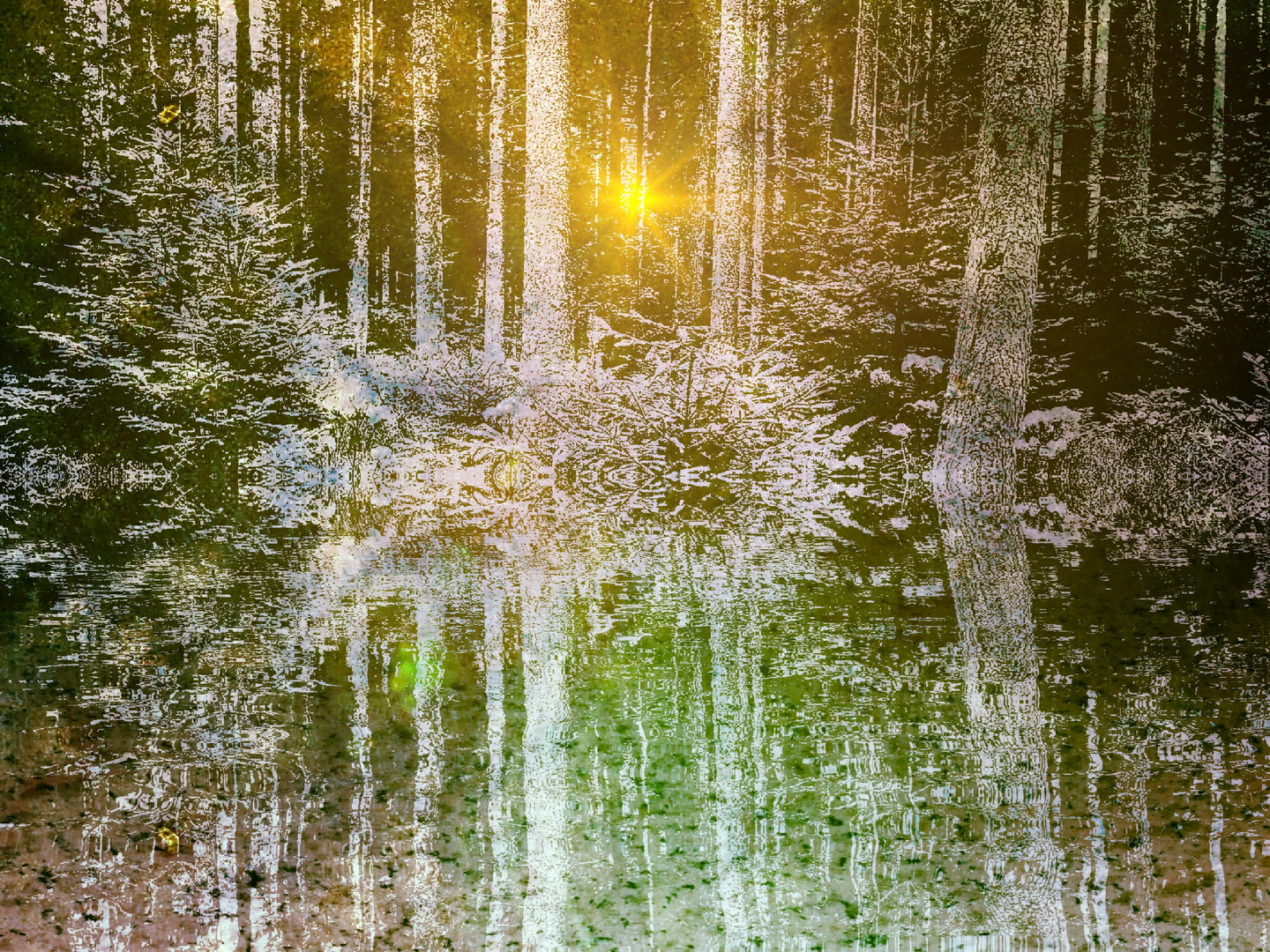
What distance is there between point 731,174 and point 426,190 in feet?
2.34

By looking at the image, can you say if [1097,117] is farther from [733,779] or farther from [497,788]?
[497,788]

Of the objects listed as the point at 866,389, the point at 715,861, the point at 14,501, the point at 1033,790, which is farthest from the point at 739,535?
the point at 14,501

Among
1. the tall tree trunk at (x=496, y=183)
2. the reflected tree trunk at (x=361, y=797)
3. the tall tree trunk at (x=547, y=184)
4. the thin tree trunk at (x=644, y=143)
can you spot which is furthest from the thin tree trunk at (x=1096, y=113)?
the reflected tree trunk at (x=361, y=797)

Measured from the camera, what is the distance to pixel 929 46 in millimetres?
2027

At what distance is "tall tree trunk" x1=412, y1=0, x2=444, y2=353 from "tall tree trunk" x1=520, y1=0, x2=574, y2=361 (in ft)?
0.67

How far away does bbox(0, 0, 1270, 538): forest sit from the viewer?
1982mm

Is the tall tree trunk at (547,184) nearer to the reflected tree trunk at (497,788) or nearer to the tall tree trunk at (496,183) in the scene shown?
the tall tree trunk at (496,183)

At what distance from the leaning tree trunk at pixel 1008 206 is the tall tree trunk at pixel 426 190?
123 centimetres

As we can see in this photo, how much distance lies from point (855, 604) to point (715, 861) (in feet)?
2.05

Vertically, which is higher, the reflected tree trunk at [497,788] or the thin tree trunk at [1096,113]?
the thin tree trunk at [1096,113]

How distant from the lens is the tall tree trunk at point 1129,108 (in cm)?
204

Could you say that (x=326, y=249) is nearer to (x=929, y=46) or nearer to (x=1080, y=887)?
(x=929, y=46)

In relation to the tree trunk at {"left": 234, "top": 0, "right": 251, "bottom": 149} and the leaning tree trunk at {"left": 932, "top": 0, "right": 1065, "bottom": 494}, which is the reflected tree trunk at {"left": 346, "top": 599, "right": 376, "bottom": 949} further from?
the leaning tree trunk at {"left": 932, "top": 0, "right": 1065, "bottom": 494}

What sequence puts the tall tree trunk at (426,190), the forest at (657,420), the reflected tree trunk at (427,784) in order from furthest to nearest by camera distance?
the tall tree trunk at (426,190) < the forest at (657,420) < the reflected tree trunk at (427,784)
